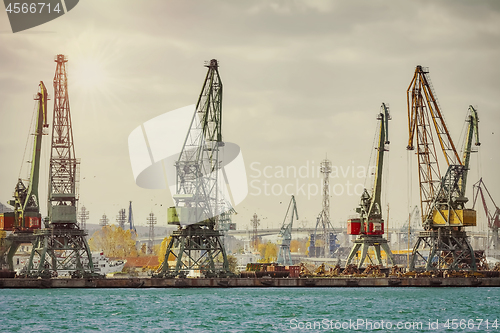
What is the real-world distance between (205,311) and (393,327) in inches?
802

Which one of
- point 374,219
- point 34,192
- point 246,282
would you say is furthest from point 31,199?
point 374,219

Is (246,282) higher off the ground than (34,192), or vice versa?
(34,192)

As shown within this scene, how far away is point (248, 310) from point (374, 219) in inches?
2106

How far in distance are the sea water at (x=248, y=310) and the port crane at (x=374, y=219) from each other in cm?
1998

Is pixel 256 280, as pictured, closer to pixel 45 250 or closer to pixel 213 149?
pixel 213 149

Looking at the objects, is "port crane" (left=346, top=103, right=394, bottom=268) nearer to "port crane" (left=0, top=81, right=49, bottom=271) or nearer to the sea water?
the sea water

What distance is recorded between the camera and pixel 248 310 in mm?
80938

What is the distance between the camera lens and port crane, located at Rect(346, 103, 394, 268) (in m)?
130

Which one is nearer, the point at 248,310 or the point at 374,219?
the point at 248,310

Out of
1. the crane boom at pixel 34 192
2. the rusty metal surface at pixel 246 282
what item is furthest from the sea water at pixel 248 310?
the crane boom at pixel 34 192

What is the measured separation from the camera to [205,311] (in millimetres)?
80188

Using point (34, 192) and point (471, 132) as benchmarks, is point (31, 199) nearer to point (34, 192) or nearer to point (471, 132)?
point (34, 192)

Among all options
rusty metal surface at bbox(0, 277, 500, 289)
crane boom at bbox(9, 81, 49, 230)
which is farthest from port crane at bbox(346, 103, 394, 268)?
crane boom at bbox(9, 81, 49, 230)

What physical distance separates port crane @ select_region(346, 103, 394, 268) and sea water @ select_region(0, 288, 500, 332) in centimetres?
1998
